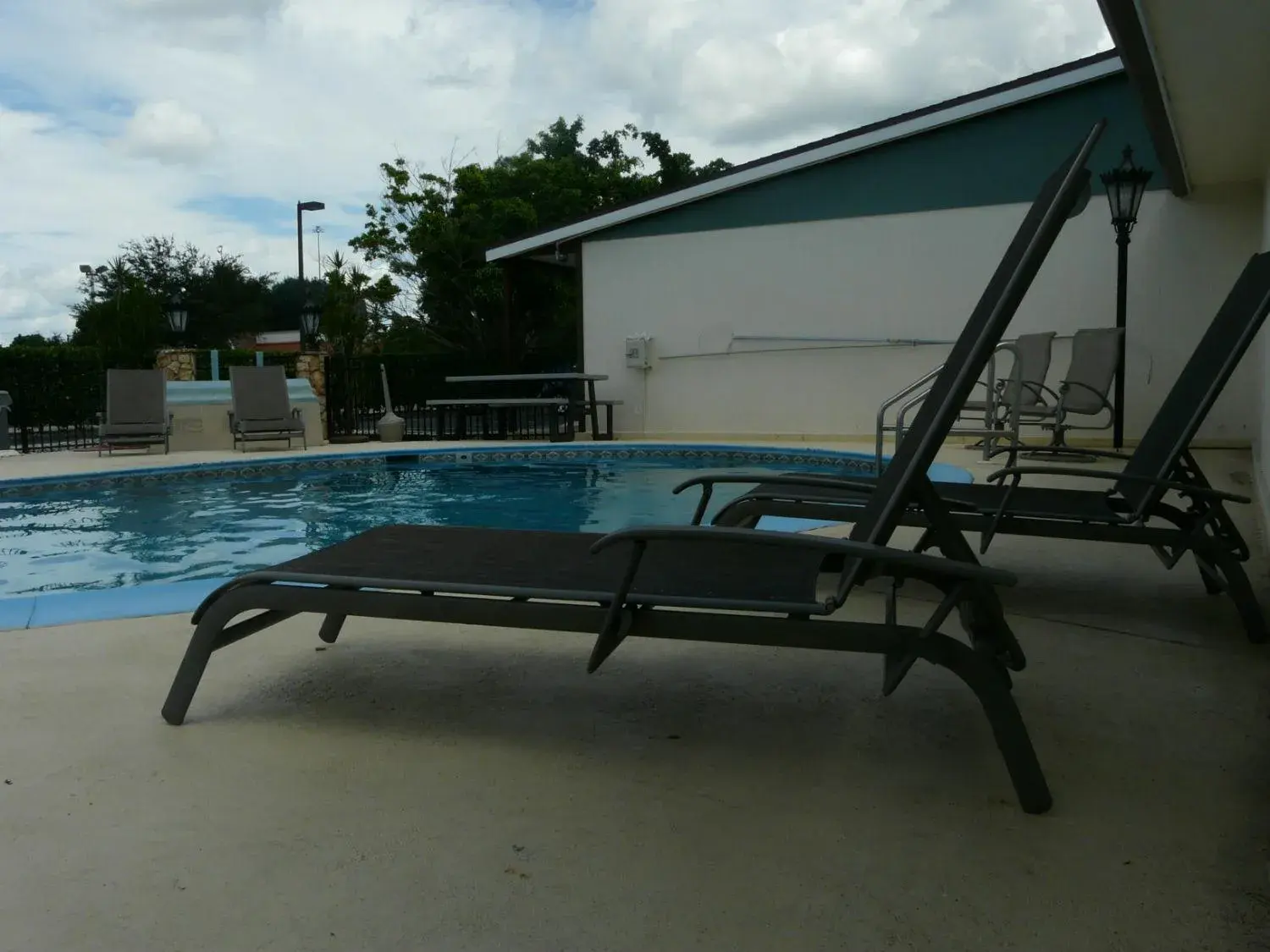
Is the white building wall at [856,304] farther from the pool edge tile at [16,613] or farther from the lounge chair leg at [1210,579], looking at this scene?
the pool edge tile at [16,613]

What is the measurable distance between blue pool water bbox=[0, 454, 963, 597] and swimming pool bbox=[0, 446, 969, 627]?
16 mm

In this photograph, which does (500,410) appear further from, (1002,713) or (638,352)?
(1002,713)

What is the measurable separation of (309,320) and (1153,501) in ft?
51.4

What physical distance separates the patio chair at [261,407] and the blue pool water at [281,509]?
1.40 metres

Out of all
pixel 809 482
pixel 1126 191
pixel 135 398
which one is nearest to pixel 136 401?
pixel 135 398

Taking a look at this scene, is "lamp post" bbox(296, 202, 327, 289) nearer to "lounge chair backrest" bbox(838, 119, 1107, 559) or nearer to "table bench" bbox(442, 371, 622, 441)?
"table bench" bbox(442, 371, 622, 441)

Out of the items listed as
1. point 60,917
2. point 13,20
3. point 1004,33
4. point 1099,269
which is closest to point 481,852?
point 60,917

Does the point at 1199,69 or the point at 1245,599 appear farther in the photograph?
the point at 1199,69

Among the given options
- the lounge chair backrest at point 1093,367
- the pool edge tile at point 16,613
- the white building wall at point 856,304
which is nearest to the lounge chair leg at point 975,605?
the pool edge tile at point 16,613

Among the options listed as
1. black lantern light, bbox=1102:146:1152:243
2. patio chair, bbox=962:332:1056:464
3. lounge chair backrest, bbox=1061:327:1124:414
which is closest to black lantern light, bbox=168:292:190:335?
patio chair, bbox=962:332:1056:464

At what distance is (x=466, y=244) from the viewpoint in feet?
74.7

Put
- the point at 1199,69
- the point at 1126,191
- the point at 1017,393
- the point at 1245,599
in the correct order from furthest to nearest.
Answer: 1. the point at 1126,191
2. the point at 1017,393
3. the point at 1199,69
4. the point at 1245,599

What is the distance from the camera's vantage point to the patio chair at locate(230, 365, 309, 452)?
11305mm

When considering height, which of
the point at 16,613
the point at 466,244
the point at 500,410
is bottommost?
the point at 16,613
